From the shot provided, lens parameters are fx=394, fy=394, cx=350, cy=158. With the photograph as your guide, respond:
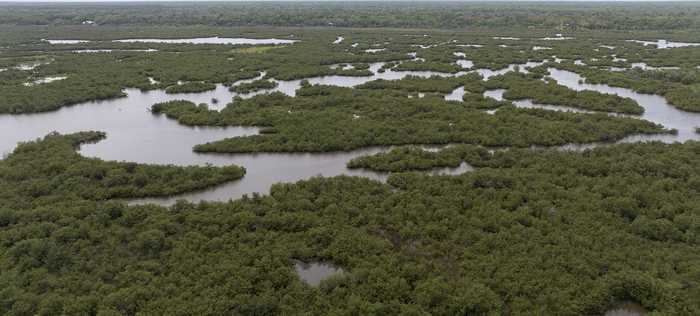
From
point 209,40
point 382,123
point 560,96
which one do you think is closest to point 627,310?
point 382,123

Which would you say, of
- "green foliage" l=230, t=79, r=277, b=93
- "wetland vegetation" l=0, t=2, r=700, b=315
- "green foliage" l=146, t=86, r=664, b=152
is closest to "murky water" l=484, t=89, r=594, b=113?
"wetland vegetation" l=0, t=2, r=700, b=315

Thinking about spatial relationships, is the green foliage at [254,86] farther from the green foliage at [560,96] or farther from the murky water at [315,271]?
the murky water at [315,271]

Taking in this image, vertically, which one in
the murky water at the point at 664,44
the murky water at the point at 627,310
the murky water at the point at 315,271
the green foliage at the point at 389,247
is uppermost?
the murky water at the point at 664,44

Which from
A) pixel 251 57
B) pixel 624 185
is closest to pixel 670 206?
pixel 624 185

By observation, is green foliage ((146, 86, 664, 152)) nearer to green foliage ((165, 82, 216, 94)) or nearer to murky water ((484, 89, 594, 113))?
murky water ((484, 89, 594, 113))

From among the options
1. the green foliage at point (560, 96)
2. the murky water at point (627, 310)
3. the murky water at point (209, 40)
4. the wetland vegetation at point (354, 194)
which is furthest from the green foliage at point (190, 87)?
the murky water at point (627, 310)

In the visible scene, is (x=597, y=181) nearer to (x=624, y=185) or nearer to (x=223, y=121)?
(x=624, y=185)
